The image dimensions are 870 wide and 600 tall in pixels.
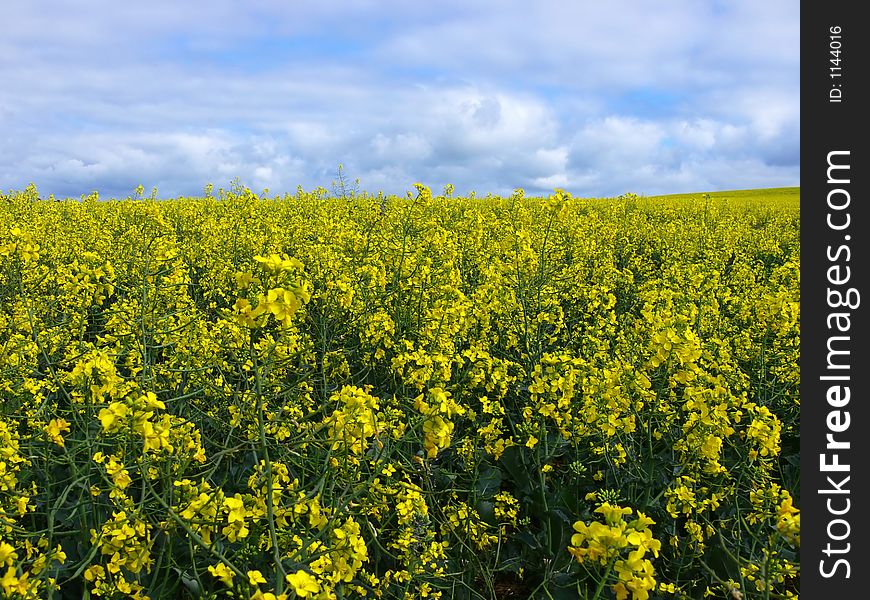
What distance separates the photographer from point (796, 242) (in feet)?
33.6

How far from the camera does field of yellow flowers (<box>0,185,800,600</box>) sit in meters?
2.04

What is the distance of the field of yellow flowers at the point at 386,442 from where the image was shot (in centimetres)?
204

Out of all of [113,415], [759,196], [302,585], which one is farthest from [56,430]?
[759,196]

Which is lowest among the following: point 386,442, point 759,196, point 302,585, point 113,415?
point 302,585

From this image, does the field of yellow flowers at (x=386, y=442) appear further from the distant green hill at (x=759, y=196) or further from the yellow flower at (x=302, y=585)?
the distant green hill at (x=759, y=196)

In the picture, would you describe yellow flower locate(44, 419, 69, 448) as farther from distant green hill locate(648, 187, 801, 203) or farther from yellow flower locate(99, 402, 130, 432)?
distant green hill locate(648, 187, 801, 203)

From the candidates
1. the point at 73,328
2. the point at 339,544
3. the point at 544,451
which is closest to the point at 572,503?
the point at 544,451

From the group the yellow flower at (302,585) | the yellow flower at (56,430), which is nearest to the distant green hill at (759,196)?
the yellow flower at (56,430)

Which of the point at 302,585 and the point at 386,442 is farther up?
the point at 386,442

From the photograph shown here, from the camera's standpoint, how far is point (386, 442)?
2.38 metres

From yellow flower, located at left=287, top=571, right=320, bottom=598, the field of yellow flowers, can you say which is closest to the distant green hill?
the field of yellow flowers

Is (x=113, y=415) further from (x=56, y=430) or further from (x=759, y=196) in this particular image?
(x=759, y=196)

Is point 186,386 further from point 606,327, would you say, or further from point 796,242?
point 796,242

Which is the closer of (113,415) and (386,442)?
(113,415)
